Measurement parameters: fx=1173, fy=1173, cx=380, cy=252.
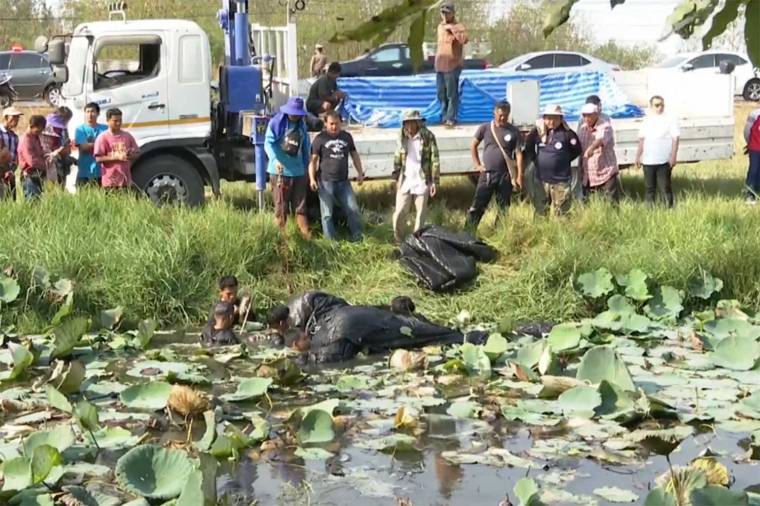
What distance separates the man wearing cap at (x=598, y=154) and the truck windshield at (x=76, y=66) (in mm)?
5508

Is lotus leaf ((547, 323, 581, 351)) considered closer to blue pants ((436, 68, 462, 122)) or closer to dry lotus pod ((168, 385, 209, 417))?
dry lotus pod ((168, 385, 209, 417))

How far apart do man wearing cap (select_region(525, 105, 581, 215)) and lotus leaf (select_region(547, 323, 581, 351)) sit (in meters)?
3.85

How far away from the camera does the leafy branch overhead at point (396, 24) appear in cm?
206

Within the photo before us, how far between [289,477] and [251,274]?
480 centimetres

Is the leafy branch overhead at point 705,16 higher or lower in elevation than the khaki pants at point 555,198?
higher

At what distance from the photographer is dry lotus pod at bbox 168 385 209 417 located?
6926 mm

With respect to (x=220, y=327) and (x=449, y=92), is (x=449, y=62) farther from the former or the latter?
(x=220, y=327)

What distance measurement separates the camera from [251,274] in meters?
10.8

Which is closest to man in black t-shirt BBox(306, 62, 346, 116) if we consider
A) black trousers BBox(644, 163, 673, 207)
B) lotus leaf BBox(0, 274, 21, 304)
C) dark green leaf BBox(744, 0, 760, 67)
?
black trousers BBox(644, 163, 673, 207)

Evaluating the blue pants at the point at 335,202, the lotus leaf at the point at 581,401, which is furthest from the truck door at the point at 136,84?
the lotus leaf at the point at 581,401

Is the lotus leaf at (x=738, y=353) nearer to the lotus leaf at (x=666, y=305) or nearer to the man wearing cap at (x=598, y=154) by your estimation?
the lotus leaf at (x=666, y=305)

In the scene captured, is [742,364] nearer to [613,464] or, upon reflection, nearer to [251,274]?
[613,464]

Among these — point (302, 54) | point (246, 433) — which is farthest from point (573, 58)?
point (246, 433)

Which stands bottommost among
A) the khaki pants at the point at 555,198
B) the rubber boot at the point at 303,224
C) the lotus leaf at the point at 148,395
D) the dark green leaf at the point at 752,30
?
the lotus leaf at the point at 148,395
